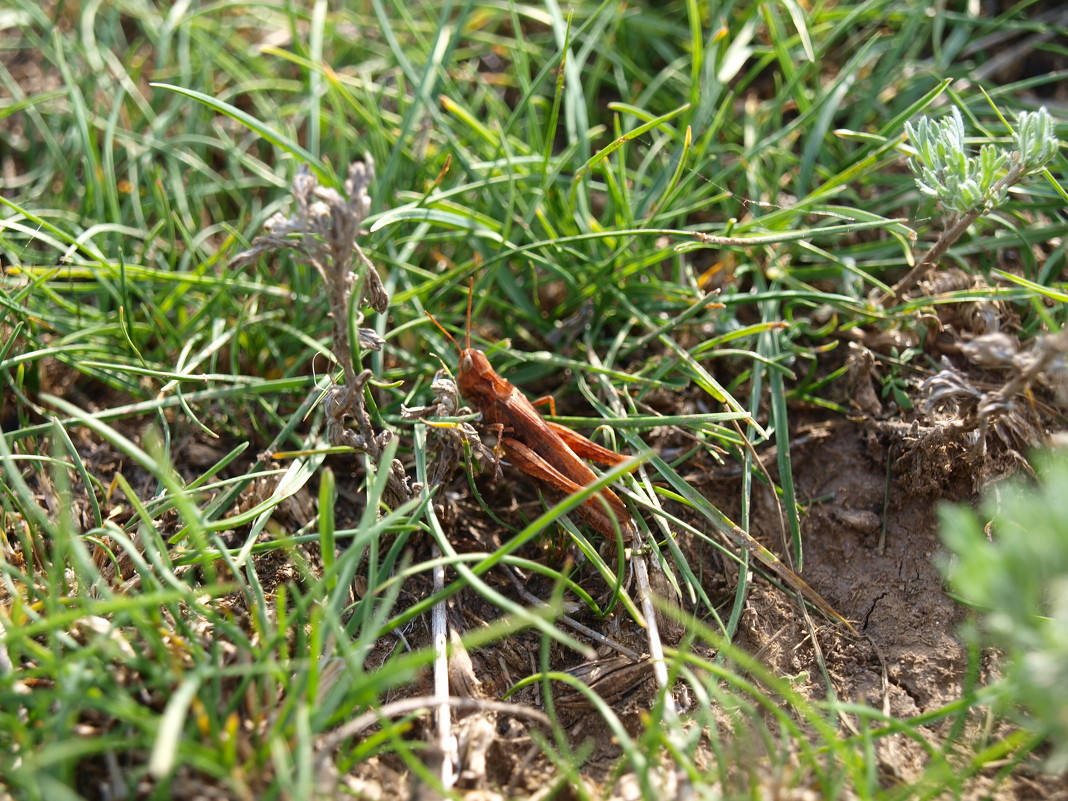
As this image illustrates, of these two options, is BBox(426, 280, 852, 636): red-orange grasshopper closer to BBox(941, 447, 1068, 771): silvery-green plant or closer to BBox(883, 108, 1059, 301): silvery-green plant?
BBox(941, 447, 1068, 771): silvery-green plant

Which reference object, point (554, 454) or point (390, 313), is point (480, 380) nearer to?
point (554, 454)

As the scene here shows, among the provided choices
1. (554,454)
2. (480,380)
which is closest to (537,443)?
(554,454)

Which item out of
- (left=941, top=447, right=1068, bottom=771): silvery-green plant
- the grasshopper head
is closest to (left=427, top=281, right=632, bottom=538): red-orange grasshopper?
the grasshopper head

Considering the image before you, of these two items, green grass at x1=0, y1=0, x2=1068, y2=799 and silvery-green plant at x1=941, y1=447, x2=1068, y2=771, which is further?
green grass at x1=0, y1=0, x2=1068, y2=799

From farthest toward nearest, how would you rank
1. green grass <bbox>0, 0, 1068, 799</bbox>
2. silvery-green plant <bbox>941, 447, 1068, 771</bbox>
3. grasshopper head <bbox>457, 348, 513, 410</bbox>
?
1. grasshopper head <bbox>457, 348, 513, 410</bbox>
2. green grass <bbox>0, 0, 1068, 799</bbox>
3. silvery-green plant <bbox>941, 447, 1068, 771</bbox>

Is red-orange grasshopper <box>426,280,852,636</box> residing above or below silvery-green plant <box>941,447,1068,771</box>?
below

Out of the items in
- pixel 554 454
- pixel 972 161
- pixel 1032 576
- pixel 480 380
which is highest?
pixel 972 161

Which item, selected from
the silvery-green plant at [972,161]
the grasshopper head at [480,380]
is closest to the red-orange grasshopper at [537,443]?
the grasshopper head at [480,380]
